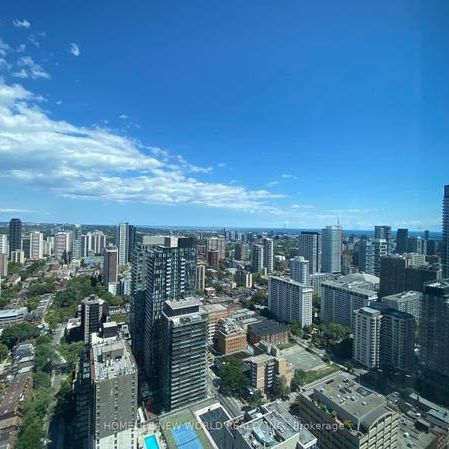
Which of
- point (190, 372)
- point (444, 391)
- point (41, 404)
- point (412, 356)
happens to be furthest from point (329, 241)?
point (41, 404)

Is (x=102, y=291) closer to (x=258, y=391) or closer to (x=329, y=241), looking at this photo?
(x=258, y=391)

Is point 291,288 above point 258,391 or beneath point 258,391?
above

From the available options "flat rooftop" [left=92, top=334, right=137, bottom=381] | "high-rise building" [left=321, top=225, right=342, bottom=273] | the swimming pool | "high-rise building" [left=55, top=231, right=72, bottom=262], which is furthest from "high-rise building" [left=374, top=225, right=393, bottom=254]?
"high-rise building" [left=55, top=231, right=72, bottom=262]

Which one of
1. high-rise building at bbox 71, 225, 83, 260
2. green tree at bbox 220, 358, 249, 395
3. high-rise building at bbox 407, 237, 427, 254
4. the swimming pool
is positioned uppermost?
high-rise building at bbox 407, 237, 427, 254

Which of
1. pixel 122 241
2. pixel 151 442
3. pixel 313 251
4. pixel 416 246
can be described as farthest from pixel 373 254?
pixel 122 241

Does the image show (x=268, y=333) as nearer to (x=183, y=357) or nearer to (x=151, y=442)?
(x=183, y=357)

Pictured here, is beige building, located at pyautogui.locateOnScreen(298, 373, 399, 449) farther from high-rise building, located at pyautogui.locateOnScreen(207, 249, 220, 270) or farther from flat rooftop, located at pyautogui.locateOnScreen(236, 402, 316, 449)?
high-rise building, located at pyautogui.locateOnScreen(207, 249, 220, 270)
